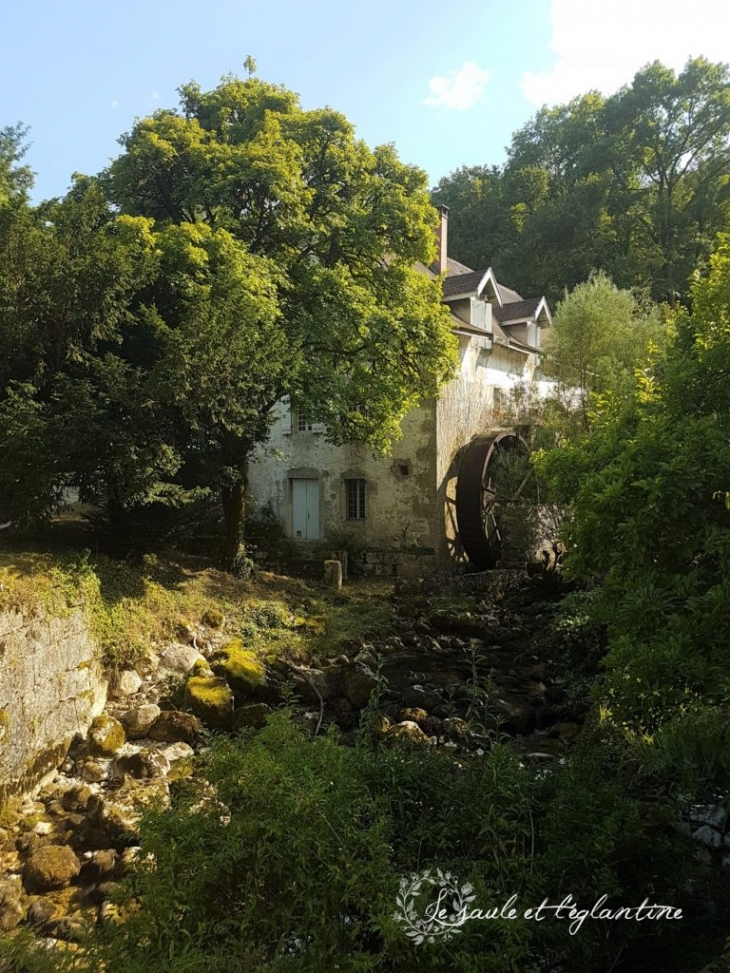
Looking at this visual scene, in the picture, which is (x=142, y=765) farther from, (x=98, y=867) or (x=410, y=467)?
(x=410, y=467)

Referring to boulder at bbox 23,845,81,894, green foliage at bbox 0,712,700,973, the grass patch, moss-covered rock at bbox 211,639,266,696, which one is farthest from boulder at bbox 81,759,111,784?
green foliage at bbox 0,712,700,973

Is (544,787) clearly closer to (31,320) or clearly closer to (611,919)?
(611,919)

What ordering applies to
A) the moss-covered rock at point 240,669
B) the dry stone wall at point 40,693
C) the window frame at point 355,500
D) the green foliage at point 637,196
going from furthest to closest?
the green foliage at point 637,196 → the window frame at point 355,500 → the moss-covered rock at point 240,669 → the dry stone wall at point 40,693

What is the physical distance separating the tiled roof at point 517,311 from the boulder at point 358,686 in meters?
15.7

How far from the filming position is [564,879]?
135 inches

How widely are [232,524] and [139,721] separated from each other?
639 centimetres

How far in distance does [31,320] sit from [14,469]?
215 centimetres

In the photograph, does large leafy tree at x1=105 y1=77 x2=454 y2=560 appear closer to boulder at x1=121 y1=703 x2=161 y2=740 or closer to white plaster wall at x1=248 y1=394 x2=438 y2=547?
white plaster wall at x1=248 y1=394 x2=438 y2=547

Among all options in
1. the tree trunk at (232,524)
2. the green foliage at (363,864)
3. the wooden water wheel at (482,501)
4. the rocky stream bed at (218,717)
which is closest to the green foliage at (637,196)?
the wooden water wheel at (482,501)

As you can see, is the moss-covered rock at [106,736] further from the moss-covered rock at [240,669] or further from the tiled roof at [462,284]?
the tiled roof at [462,284]

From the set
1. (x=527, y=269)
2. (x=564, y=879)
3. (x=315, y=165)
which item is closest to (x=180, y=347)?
(x=315, y=165)

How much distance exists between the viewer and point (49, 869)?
5.34 m

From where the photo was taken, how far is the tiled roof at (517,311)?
21859 mm

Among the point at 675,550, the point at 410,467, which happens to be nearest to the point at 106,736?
the point at 675,550
